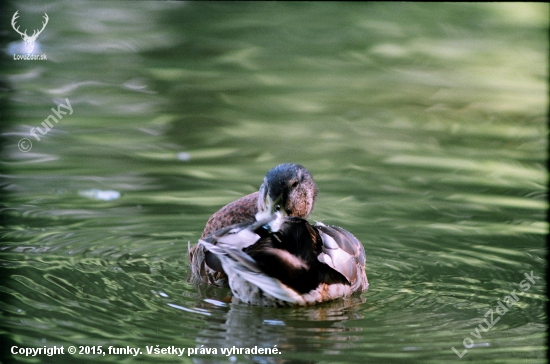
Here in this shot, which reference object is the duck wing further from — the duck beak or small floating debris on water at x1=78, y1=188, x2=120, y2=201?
small floating debris on water at x1=78, y1=188, x2=120, y2=201

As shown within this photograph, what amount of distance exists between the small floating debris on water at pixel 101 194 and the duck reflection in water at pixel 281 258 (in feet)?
5.89

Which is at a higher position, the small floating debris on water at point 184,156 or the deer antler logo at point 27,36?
the deer antler logo at point 27,36

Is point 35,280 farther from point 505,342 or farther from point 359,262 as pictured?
point 505,342

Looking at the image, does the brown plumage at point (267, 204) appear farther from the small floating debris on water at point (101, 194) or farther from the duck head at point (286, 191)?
the small floating debris on water at point (101, 194)

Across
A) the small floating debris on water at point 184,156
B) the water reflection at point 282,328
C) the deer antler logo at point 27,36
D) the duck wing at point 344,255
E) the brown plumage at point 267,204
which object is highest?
the deer antler logo at point 27,36

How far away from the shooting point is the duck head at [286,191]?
6781mm

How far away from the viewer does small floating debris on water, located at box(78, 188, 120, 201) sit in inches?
331

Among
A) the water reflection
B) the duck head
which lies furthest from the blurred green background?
the duck head

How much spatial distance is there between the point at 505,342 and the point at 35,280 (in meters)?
3.35

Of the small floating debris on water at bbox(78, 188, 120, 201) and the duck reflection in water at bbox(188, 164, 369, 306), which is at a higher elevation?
the small floating debris on water at bbox(78, 188, 120, 201)

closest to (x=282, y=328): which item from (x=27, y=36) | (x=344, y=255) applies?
(x=344, y=255)

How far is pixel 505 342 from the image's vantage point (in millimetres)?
5617

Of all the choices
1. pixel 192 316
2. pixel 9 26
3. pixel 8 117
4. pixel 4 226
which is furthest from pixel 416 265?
pixel 9 26

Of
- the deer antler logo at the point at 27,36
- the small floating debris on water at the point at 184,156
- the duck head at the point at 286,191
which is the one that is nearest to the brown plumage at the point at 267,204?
the duck head at the point at 286,191
